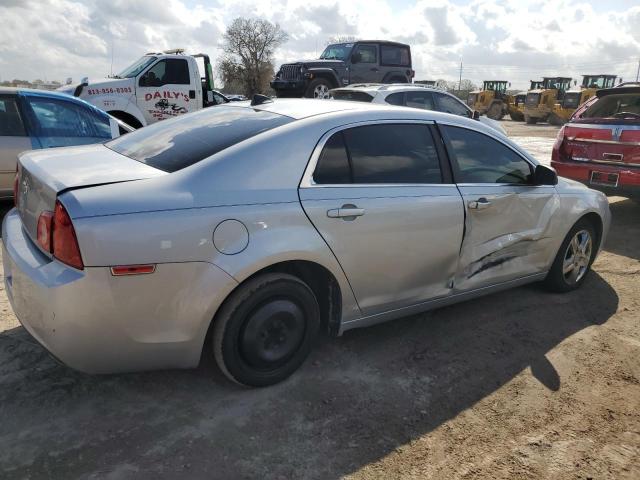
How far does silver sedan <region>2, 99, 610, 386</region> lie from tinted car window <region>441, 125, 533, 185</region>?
12 millimetres

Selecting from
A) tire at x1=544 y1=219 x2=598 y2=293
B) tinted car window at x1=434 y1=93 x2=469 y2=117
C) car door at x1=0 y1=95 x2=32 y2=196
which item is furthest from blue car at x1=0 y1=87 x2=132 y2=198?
tinted car window at x1=434 y1=93 x2=469 y2=117

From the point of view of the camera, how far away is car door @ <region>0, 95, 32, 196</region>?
5.68 metres

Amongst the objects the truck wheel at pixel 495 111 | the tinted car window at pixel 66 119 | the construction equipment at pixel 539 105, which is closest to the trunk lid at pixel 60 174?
the tinted car window at pixel 66 119

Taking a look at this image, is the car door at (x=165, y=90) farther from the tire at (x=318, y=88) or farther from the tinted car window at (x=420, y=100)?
the tinted car window at (x=420, y=100)

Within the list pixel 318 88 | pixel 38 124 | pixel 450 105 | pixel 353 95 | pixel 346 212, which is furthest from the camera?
pixel 318 88

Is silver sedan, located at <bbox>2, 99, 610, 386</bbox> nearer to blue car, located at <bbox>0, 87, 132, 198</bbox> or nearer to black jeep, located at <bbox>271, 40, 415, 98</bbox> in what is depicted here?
blue car, located at <bbox>0, 87, 132, 198</bbox>

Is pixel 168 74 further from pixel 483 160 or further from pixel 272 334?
pixel 272 334

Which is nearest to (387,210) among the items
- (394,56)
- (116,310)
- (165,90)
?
(116,310)

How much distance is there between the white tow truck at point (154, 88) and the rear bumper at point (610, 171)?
25.7 ft

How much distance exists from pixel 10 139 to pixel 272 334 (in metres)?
4.65

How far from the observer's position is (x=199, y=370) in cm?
302

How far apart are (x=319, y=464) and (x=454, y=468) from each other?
0.62 meters

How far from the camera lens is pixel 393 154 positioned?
3.18 metres

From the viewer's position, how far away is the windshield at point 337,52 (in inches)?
597
